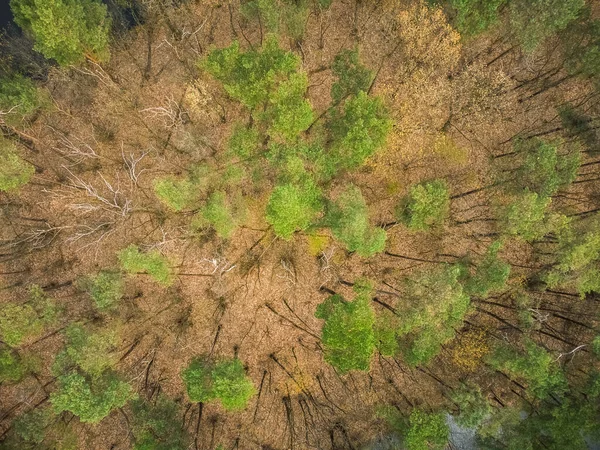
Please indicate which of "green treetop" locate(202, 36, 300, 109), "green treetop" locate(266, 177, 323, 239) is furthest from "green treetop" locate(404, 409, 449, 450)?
"green treetop" locate(202, 36, 300, 109)

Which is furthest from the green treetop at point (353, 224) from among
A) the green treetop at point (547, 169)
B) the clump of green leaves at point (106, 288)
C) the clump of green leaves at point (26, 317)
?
the clump of green leaves at point (26, 317)

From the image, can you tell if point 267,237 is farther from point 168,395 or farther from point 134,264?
point 168,395

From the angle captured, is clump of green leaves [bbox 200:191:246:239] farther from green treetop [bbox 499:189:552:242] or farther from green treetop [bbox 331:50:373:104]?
green treetop [bbox 499:189:552:242]

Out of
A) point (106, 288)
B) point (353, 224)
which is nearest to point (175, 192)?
point (106, 288)

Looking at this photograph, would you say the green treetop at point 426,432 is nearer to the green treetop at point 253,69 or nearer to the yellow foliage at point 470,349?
the yellow foliage at point 470,349

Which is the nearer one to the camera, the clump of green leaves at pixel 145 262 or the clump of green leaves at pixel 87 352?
the clump of green leaves at pixel 87 352

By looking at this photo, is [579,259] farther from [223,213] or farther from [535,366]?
[223,213]
